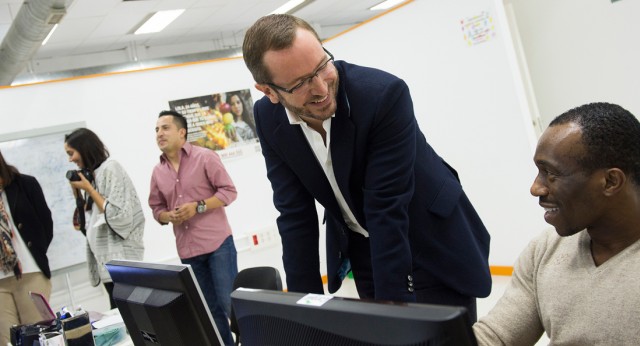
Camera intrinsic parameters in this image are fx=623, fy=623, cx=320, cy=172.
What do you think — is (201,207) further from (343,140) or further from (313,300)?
(313,300)

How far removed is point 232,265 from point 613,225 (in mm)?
3066

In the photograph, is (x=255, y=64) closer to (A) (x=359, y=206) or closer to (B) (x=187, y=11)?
(A) (x=359, y=206)

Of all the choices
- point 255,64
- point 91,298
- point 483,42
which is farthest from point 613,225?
point 91,298

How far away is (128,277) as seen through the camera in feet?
5.16

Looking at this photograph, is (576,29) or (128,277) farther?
(576,29)

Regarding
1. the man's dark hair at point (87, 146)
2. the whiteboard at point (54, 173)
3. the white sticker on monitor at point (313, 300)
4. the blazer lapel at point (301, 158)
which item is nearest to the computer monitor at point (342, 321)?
the white sticker on monitor at point (313, 300)

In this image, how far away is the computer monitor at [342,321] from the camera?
0.71 m

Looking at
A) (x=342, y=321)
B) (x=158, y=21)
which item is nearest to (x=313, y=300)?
(x=342, y=321)

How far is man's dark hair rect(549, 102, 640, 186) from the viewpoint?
3.81ft

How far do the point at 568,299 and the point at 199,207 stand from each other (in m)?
2.91

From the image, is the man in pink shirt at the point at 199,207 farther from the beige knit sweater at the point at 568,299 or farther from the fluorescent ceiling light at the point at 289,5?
the fluorescent ceiling light at the point at 289,5

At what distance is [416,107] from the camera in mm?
5082

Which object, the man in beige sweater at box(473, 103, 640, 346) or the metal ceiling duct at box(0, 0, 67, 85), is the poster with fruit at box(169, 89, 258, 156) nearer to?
the metal ceiling duct at box(0, 0, 67, 85)

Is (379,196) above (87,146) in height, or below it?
below
